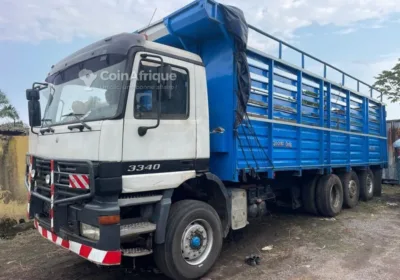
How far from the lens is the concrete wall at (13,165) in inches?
271

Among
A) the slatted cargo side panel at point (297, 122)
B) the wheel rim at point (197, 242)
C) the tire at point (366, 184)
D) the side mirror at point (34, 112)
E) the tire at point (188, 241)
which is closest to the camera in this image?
the tire at point (188, 241)

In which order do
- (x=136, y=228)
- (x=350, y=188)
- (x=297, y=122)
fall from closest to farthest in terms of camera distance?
(x=136, y=228)
(x=297, y=122)
(x=350, y=188)

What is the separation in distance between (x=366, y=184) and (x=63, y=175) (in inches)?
320

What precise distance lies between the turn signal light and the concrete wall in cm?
478

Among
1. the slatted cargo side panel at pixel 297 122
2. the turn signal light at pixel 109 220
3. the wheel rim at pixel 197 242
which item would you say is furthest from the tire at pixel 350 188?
the turn signal light at pixel 109 220

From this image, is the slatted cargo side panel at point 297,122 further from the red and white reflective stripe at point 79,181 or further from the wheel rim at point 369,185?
the red and white reflective stripe at point 79,181

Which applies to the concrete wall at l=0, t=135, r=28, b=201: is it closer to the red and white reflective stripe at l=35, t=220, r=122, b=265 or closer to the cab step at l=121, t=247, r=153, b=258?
the red and white reflective stripe at l=35, t=220, r=122, b=265

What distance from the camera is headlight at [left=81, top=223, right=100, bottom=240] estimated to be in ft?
10.6

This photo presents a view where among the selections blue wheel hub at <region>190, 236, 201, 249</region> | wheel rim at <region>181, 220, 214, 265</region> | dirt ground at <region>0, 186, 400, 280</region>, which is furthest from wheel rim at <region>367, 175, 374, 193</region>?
blue wheel hub at <region>190, 236, 201, 249</region>

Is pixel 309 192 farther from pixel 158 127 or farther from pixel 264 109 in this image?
pixel 158 127

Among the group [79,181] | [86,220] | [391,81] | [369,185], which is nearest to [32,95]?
[79,181]

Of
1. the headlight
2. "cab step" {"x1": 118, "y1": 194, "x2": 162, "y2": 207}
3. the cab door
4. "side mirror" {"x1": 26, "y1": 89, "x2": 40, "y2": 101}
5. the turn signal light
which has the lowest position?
the headlight

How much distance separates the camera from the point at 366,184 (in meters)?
8.95

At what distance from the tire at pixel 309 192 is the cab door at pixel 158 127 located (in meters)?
3.87
